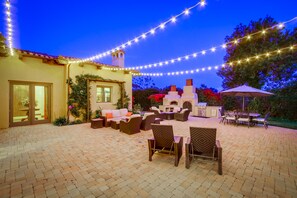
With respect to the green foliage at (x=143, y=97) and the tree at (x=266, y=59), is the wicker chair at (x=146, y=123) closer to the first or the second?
the green foliage at (x=143, y=97)

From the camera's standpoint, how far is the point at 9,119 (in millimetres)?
7223

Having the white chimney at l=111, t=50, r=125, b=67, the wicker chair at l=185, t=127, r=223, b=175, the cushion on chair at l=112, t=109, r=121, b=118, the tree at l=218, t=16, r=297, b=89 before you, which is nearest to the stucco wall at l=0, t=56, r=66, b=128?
the cushion on chair at l=112, t=109, r=121, b=118

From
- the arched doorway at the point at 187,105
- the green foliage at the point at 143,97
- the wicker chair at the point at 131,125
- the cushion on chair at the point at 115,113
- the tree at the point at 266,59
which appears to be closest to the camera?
the wicker chair at the point at 131,125

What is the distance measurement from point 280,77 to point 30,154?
53.4 ft

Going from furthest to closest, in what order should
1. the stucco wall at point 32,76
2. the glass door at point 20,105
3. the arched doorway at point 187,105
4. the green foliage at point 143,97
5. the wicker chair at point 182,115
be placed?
the green foliage at point 143,97 < the arched doorway at point 187,105 < the wicker chair at point 182,115 < the glass door at point 20,105 < the stucco wall at point 32,76

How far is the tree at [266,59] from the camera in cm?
1146

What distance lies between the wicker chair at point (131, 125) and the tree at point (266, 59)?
35.6 feet

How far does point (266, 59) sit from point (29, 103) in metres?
16.2

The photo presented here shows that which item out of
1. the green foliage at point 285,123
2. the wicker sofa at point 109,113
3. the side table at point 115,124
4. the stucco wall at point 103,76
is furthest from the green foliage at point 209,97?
the side table at point 115,124

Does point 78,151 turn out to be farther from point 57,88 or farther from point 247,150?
point 57,88

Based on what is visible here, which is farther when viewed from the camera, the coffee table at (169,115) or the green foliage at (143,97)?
the green foliage at (143,97)

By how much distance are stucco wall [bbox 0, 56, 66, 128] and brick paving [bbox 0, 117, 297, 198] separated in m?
3.57

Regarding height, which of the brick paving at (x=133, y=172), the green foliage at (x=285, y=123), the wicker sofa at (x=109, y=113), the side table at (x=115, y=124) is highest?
the wicker sofa at (x=109, y=113)

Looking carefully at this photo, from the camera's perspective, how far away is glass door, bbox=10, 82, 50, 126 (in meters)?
7.43
